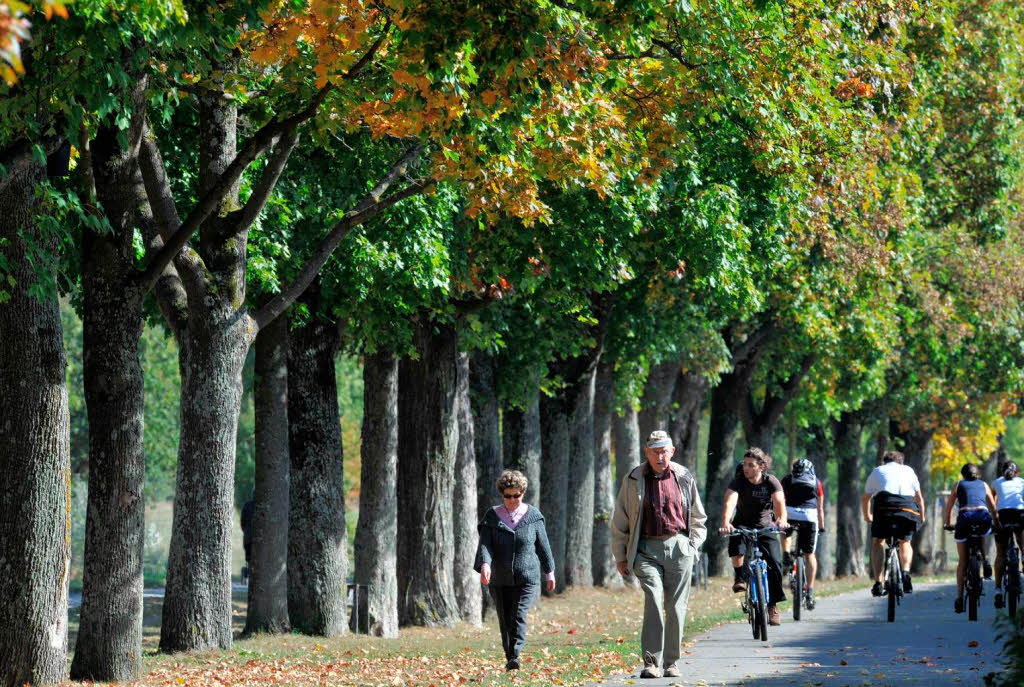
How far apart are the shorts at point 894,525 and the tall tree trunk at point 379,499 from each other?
6.24m

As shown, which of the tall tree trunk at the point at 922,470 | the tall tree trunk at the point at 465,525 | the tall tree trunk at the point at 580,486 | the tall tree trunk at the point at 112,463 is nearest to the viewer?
the tall tree trunk at the point at 112,463

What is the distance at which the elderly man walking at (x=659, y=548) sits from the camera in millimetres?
12359

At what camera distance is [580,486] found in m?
27.8

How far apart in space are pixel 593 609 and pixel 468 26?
626 inches

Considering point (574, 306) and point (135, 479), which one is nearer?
point (135, 479)

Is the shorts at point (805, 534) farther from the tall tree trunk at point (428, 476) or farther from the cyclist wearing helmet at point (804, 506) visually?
the tall tree trunk at point (428, 476)

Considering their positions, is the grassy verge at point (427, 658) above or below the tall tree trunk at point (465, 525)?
below

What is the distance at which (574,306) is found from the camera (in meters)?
21.4

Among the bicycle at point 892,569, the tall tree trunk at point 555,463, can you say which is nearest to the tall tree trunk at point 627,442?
the tall tree trunk at point 555,463

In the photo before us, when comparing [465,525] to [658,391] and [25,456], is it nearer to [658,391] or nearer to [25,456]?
[25,456]

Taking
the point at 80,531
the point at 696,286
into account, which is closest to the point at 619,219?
the point at 696,286

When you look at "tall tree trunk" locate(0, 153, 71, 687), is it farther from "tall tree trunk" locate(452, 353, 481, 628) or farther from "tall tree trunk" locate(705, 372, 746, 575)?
"tall tree trunk" locate(705, 372, 746, 575)

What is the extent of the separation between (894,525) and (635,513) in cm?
681

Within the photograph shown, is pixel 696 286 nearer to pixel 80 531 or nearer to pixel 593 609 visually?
pixel 593 609
